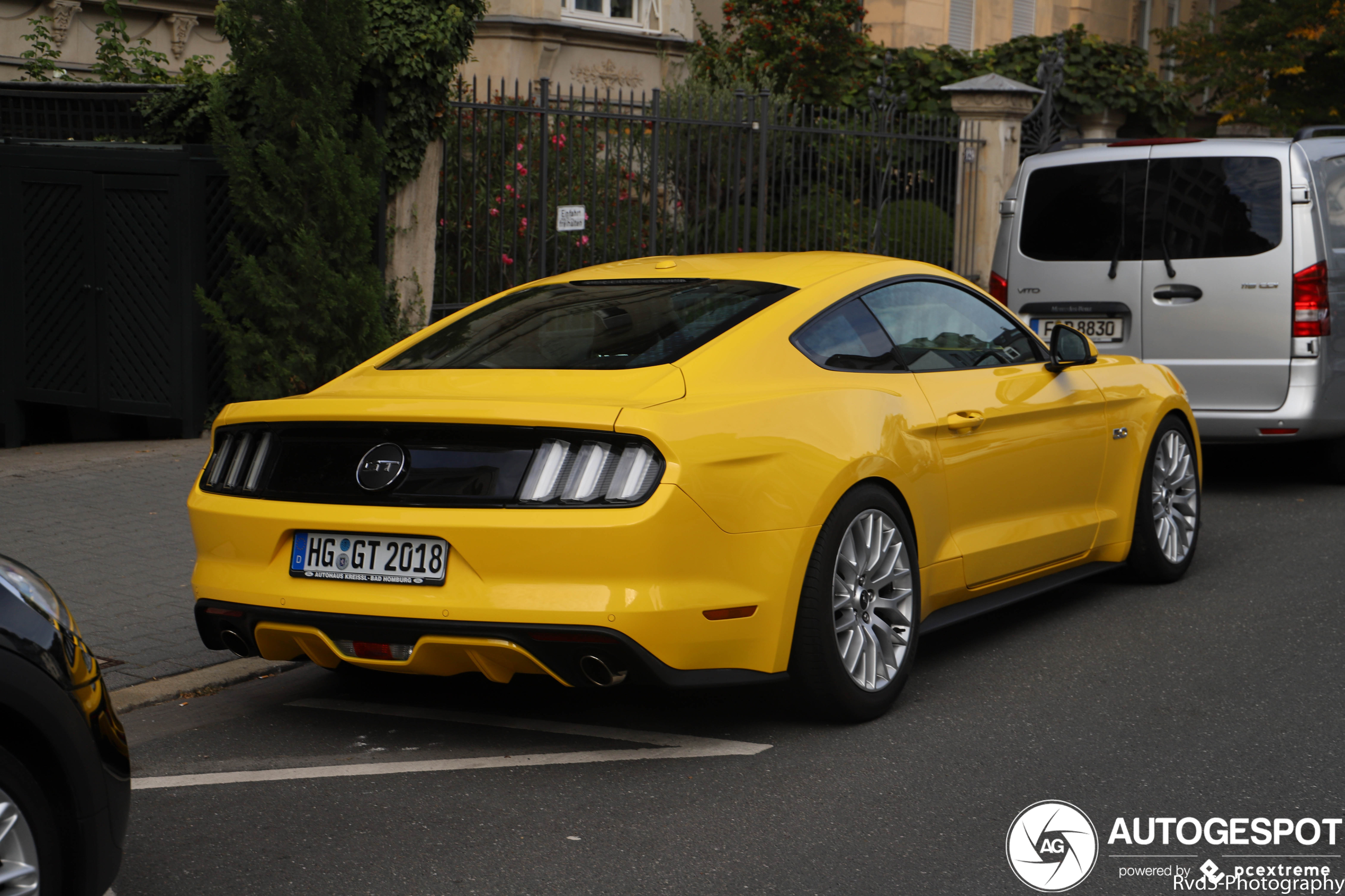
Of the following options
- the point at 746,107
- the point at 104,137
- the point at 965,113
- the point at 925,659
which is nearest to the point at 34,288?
the point at 104,137

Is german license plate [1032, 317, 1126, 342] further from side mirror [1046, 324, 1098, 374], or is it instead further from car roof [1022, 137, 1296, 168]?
side mirror [1046, 324, 1098, 374]

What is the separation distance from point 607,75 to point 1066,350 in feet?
55.5

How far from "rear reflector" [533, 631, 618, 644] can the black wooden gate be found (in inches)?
281

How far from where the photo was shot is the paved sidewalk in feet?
19.6

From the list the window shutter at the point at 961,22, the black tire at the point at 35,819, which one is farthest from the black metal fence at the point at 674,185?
the window shutter at the point at 961,22

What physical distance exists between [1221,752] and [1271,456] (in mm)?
7254

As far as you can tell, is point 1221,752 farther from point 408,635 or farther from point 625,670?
point 408,635

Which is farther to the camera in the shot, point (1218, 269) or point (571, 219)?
point (571, 219)

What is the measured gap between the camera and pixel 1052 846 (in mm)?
3920

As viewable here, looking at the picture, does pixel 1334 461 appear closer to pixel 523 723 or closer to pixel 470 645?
pixel 523 723

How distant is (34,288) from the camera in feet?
36.7

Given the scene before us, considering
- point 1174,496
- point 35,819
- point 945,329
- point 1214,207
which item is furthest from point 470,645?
point 1214,207

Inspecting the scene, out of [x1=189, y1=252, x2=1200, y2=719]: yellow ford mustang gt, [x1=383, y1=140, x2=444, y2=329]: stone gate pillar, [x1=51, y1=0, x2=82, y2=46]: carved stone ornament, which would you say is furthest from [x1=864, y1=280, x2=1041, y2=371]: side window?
[x1=51, y1=0, x2=82, y2=46]: carved stone ornament

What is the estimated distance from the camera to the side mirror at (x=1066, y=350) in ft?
20.4
